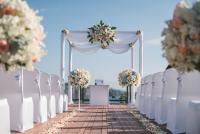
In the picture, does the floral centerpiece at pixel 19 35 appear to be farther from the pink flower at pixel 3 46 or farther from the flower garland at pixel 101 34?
the flower garland at pixel 101 34

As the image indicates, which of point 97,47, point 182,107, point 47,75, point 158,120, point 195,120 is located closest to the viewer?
point 195,120

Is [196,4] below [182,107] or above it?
above

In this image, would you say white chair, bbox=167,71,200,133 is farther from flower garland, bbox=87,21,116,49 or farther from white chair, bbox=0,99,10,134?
flower garland, bbox=87,21,116,49

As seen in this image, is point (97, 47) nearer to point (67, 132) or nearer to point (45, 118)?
point (45, 118)

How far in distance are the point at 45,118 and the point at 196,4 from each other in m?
7.77

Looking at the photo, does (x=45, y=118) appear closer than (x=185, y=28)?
No

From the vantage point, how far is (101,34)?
59.2 feet

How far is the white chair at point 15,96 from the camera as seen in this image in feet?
27.1

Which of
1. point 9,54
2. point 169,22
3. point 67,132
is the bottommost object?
point 67,132

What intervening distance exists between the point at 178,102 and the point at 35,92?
3.47 meters

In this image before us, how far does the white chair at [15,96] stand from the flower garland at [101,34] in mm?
9663

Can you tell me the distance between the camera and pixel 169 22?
145 inches

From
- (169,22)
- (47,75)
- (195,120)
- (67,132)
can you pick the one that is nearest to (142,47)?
(47,75)

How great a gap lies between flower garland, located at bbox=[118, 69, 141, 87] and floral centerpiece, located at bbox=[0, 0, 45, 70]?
1434cm
